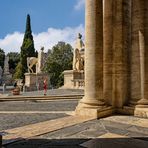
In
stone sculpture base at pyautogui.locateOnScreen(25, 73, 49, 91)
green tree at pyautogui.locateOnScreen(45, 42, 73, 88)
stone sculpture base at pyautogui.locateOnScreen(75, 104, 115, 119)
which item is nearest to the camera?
stone sculpture base at pyautogui.locateOnScreen(75, 104, 115, 119)

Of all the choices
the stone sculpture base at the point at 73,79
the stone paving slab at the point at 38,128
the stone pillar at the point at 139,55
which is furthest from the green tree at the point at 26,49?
the stone paving slab at the point at 38,128

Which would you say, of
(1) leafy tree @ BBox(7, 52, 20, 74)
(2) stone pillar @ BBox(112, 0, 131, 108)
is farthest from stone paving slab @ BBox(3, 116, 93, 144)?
(1) leafy tree @ BBox(7, 52, 20, 74)

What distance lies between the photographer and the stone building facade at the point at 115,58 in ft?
27.6

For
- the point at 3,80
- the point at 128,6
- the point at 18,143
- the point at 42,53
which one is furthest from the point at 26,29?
the point at 18,143

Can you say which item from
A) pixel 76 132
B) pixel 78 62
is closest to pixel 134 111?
pixel 76 132

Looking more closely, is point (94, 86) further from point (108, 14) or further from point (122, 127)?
point (108, 14)

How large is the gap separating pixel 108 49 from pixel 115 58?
43cm

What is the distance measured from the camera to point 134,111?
857cm

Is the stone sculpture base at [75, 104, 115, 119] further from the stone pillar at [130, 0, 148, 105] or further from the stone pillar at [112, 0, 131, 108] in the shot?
the stone pillar at [130, 0, 148, 105]

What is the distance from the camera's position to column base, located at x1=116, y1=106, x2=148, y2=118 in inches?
326

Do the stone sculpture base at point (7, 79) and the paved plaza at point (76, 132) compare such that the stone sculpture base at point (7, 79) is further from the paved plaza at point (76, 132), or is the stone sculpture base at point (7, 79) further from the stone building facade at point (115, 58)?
the paved plaza at point (76, 132)

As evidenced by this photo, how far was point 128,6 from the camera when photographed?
941 cm

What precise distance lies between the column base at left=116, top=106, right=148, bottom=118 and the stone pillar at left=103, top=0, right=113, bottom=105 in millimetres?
531

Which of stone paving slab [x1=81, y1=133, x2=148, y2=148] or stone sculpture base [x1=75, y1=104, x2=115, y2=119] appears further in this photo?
stone sculpture base [x1=75, y1=104, x2=115, y2=119]
